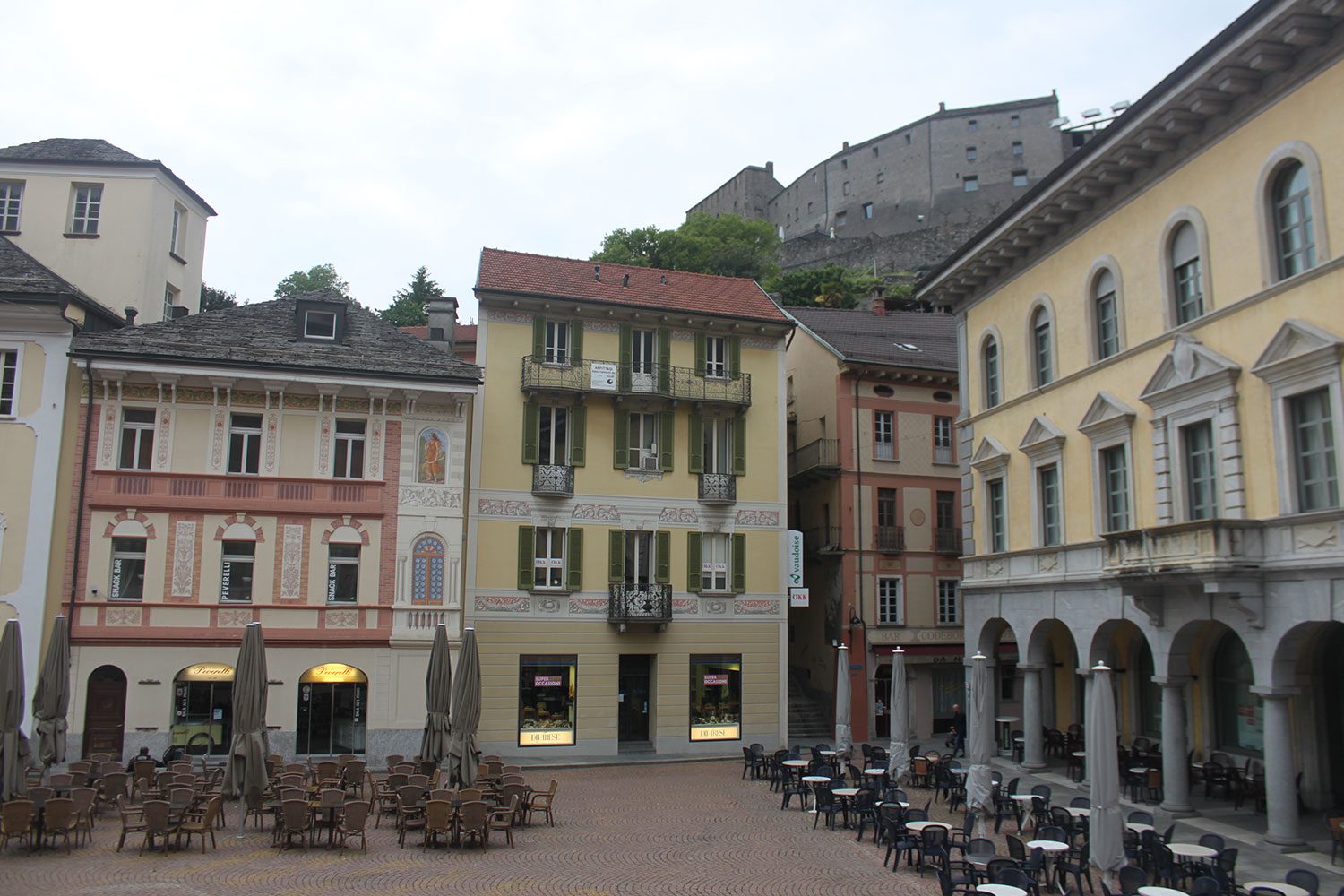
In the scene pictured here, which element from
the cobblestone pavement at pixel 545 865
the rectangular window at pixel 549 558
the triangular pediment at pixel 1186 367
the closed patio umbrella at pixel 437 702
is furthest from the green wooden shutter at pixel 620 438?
the triangular pediment at pixel 1186 367

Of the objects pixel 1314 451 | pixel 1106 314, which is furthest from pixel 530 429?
pixel 1314 451

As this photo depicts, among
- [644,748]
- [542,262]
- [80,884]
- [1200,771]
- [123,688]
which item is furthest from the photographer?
[542,262]

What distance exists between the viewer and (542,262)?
109ft

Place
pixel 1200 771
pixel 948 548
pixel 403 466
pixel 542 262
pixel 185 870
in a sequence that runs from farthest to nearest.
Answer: pixel 948 548
pixel 542 262
pixel 403 466
pixel 1200 771
pixel 185 870

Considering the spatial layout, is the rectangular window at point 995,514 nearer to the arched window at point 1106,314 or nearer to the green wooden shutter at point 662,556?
the arched window at point 1106,314

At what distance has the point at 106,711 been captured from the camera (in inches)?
1010

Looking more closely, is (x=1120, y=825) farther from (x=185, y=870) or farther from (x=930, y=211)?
(x=930, y=211)

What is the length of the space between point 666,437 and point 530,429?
13.7 ft

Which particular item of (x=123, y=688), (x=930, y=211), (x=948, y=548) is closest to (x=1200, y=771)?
(x=948, y=548)

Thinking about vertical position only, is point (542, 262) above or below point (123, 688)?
above

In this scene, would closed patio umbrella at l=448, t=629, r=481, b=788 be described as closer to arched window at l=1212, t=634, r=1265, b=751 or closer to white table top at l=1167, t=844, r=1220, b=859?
white table top at l=1167, t=844, r=1220, b=859

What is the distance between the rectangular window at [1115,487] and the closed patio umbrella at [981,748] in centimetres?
530

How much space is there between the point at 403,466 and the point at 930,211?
251 ft

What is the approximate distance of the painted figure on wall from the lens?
2838cm
